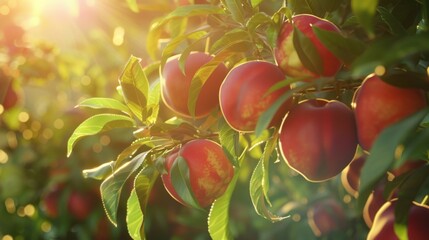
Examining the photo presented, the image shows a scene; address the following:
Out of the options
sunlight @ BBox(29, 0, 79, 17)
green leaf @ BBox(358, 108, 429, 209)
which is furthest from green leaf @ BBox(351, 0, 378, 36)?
sunlight @ BBox(29, 0, 79, 17)

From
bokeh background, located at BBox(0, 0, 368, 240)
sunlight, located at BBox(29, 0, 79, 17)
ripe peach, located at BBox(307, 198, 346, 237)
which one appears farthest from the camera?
Answer: sunlight, located at BBox(29, 0, 79, 17)

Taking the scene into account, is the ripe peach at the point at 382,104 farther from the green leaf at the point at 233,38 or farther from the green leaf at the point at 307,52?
the green leaf at the point at 233,38

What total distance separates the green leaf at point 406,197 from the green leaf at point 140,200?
354 millimetres

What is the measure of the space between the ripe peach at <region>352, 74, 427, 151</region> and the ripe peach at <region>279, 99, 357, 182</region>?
47 mm

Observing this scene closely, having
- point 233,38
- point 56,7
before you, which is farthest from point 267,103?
point 56,7

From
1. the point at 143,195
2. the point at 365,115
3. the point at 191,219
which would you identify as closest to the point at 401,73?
the point at 365,115

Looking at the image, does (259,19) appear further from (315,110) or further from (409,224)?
(409,224)

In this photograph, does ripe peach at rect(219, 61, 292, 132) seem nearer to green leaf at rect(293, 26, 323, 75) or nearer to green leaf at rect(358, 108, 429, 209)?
green leaf at rect(293, 26, 323, 75)

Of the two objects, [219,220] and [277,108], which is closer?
[277,108]

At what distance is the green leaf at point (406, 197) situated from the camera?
2.50 ft

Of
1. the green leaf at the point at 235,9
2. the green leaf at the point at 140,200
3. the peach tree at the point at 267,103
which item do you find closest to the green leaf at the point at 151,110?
the peach tree at the point at 267,103

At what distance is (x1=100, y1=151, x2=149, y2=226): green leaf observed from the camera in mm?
907

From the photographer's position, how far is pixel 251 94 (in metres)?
0.83

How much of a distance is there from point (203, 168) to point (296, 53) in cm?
25
